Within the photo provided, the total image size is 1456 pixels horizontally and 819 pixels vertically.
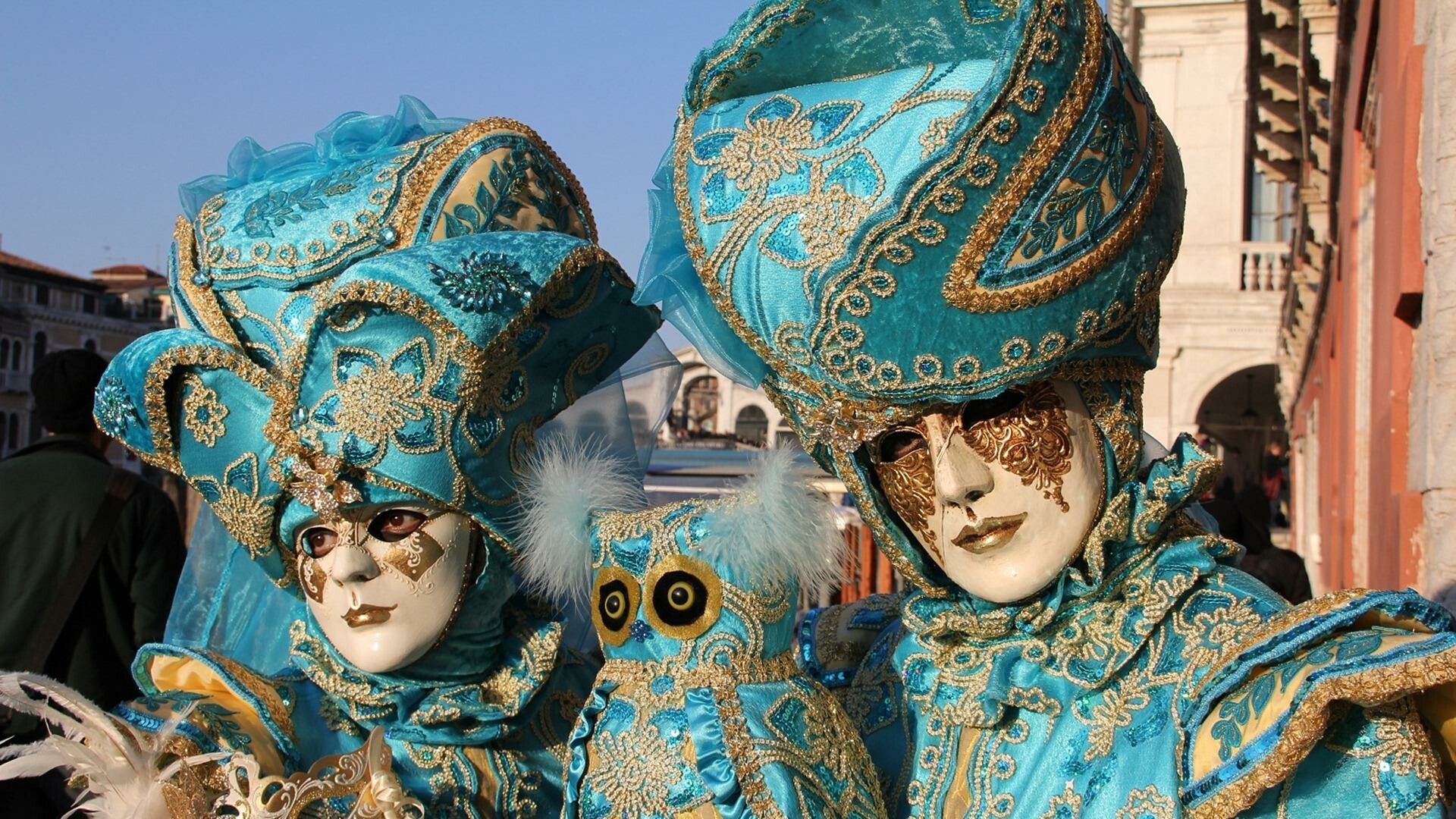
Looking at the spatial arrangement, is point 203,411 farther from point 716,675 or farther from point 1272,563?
point 1272,563

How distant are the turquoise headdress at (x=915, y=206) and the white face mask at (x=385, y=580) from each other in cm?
66

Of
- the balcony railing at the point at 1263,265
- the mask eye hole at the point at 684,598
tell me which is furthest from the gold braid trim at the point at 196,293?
the balcony railing at the point at 1263,265

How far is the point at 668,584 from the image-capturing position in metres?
2.15

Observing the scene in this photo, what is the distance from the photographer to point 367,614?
261 cm

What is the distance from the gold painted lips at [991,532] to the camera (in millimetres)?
2154

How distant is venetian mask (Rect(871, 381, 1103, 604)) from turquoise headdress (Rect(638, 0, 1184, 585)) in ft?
0.20

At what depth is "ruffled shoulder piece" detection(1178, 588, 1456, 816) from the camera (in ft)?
5.83

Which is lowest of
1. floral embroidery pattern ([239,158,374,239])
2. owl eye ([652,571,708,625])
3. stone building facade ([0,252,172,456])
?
stone building facade ([0,252,172,456])

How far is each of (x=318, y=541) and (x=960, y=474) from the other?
1.15 m

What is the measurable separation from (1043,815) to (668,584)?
0.61 metres

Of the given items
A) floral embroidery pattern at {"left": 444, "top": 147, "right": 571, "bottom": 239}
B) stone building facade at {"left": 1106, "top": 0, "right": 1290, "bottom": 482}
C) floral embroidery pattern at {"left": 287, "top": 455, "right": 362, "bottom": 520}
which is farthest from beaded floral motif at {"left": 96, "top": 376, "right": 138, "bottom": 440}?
stone building facade at {"left": 1106, "top": 0, "right": 1290, "bottom": 482}

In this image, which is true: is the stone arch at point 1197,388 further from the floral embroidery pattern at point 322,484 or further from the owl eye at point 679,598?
the owl eye at point 679,598

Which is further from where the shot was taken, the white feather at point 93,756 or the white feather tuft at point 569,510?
the white feather tuft at point 569,510

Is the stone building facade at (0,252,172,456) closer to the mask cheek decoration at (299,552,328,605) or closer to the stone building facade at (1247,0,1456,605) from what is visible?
the stone building facade at (1247,0,1456,605)
